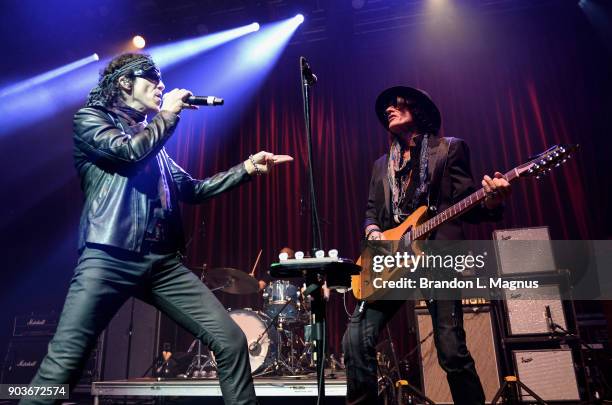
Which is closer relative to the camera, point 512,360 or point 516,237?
point 512,360

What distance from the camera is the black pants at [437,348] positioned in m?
2.56

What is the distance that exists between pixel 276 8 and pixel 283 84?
1333mm

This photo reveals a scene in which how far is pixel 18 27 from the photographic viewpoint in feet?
23.2

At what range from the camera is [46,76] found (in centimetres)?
776

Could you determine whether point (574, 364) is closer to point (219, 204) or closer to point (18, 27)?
point (219, 204)

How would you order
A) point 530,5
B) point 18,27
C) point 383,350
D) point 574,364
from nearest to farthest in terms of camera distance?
1. point 574,364
2. point 383,350
3. point 18,27
4. point 530,5

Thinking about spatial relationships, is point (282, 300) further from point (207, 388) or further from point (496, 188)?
point (496, 188)

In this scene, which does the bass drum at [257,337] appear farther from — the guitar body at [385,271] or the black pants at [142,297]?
the black pants at [142,297]

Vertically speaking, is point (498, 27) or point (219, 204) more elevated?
point (498, 27)

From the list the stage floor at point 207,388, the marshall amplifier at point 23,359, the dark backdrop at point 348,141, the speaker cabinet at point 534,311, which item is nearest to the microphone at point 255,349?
the stage floor at point 207,388

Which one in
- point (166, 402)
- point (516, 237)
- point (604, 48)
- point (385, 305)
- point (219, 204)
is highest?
point (604, 48)

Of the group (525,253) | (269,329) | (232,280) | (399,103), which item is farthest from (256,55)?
(525,253)

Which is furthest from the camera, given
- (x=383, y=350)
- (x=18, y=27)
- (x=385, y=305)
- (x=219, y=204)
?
(x=219, y=204)

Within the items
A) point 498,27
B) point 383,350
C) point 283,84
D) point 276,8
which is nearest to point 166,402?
point 383,350
